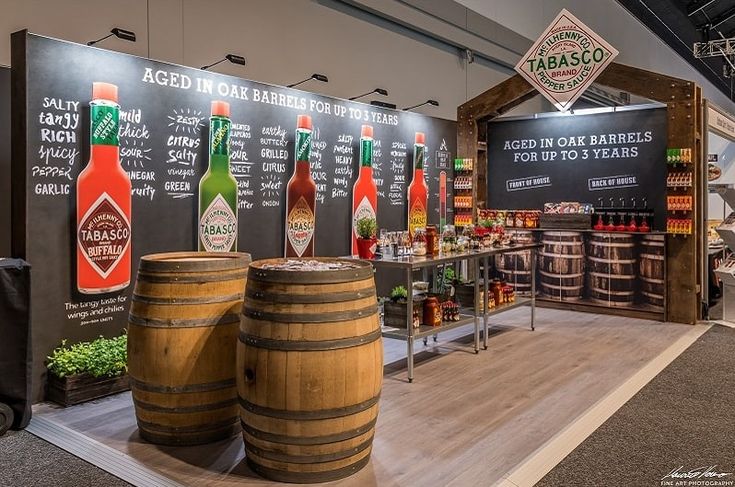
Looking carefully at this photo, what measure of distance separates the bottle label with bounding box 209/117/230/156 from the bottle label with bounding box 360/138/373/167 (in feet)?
5.83

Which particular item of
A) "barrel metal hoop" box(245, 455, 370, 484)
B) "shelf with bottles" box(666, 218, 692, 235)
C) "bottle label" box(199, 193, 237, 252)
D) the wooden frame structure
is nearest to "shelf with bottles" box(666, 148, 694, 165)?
the wooden frame structure

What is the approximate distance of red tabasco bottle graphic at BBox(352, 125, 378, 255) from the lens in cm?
608

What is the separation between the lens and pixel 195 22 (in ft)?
17.3

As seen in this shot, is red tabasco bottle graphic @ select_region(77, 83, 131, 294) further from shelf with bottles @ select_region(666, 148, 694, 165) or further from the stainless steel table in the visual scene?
shelf with bottles @ select_region(666, 148, 694, 165)

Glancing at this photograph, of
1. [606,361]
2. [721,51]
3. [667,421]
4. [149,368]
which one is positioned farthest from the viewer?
[721,51]

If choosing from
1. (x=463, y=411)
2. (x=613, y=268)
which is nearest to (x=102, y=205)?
(x=463, y=411)

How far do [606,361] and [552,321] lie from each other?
1.63 metres

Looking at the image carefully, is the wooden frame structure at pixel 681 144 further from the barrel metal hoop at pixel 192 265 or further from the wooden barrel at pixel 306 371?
the barrel metal hoop at pixel 192 265

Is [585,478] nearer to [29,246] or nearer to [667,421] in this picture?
[667,421]

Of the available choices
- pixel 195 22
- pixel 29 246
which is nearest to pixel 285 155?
pixel 195 22

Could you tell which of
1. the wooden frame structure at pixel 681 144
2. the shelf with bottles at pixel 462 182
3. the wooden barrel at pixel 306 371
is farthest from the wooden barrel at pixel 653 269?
the wooden barrel at pixel 306 371

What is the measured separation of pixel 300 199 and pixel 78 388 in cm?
243

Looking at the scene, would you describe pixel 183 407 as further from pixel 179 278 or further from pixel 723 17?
pixel 723 17

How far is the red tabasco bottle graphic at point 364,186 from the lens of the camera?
6.08 meters
